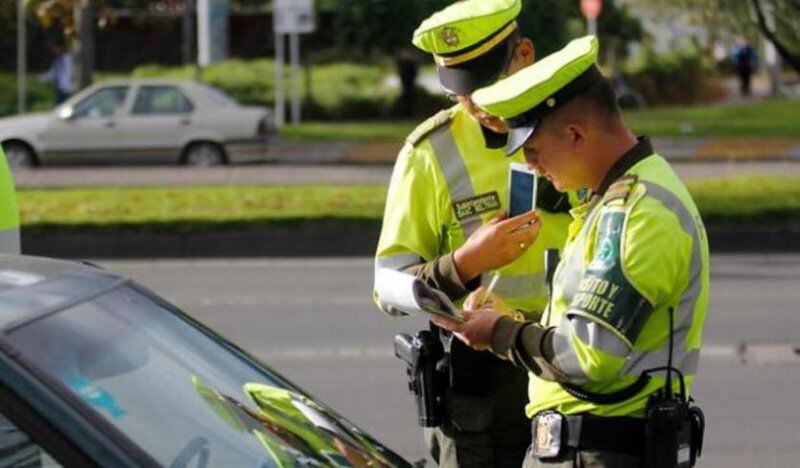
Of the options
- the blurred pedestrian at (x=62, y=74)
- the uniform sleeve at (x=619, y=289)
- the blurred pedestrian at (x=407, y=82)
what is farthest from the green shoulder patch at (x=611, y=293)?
the blurred pedestrian at (x=407, y=82)

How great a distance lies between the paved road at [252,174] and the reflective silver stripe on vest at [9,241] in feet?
51.8

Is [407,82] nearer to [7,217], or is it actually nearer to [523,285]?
[7,217]

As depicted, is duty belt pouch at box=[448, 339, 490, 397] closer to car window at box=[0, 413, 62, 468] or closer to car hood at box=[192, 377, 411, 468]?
car hood at box=[192, 377, 411, 468]

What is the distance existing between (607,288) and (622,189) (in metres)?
0.23

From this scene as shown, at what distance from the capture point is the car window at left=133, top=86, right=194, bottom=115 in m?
25.8

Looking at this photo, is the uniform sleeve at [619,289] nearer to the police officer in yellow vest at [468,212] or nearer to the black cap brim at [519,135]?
the black cap brim at [519,135]

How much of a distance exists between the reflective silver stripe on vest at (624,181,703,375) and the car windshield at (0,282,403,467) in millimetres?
611

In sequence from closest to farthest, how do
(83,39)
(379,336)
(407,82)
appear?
(379,336), (83,39), (407,82)

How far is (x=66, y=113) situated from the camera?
25.4 meters

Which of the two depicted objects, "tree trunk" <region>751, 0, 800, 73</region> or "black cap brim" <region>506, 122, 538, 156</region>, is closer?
"black cap brim" <region>506, 122, 538, 156</region>

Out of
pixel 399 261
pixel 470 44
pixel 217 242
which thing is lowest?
pixel 217 242

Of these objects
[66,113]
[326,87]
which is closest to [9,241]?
[66,113]

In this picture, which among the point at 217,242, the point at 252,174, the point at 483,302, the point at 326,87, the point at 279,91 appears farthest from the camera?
the point at 326,87

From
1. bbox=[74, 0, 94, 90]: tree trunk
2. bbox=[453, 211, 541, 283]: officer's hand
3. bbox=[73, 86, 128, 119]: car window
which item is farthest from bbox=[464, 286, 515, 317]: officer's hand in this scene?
bbox=[74, 0, 94, 90]: tree trunk
